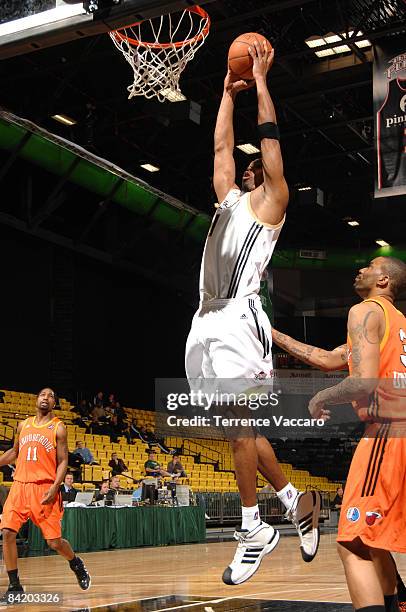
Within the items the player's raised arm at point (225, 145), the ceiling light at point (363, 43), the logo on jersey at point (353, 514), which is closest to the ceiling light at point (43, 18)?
the player's raised arm at point (225, 145)

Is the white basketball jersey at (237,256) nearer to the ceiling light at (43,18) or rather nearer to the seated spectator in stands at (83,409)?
the ceiling light at (43,18)

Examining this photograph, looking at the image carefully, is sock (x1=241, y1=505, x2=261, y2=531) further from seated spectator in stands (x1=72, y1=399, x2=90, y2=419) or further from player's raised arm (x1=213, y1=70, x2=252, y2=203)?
seated spectator in stands (x1=72, y1=399, x2=90, y2=419)

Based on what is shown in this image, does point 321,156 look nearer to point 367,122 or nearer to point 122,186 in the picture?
point 367,122

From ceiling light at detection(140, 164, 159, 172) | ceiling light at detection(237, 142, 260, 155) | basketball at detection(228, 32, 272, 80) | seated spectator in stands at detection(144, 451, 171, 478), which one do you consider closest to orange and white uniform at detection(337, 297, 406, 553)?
basketball at detection(228, 32, 272, 80)

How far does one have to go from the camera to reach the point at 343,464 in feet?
84.5

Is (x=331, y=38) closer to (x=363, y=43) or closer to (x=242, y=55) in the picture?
(x=363, y=43)

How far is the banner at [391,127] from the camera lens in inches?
381

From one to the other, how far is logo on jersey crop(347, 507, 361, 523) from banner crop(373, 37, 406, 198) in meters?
6.31

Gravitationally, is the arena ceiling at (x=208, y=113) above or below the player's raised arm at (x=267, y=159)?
above

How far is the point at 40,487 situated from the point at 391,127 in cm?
549

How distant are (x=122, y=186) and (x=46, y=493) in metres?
13.4

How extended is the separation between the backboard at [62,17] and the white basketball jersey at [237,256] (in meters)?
1.76

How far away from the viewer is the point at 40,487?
7660 millimetres

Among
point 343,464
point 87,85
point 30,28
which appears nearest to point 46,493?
point 30,28
